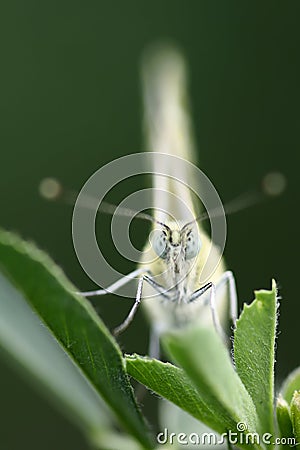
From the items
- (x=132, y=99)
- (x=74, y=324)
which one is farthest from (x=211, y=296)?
(x=132, y=99)

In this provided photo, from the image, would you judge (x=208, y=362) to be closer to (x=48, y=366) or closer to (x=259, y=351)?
(x=259, y=351)

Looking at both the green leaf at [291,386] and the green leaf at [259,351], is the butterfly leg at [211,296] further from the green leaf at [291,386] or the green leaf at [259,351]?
the green leaf at [259,351]

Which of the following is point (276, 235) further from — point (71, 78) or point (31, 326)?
point (31, 326)

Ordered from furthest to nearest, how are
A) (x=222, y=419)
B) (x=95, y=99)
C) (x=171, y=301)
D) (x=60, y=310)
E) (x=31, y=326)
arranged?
(x=95, y=99)
(x=171, y=301)
(x=31, y=326)
(x=222, y=419)
(x=60, y=310)

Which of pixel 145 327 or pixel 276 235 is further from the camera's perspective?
pixel 276 235

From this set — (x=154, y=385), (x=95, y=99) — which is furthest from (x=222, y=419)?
(x=95, y=99)

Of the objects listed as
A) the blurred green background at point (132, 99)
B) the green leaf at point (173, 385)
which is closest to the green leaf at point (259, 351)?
the green leaf at point (173, 385)
